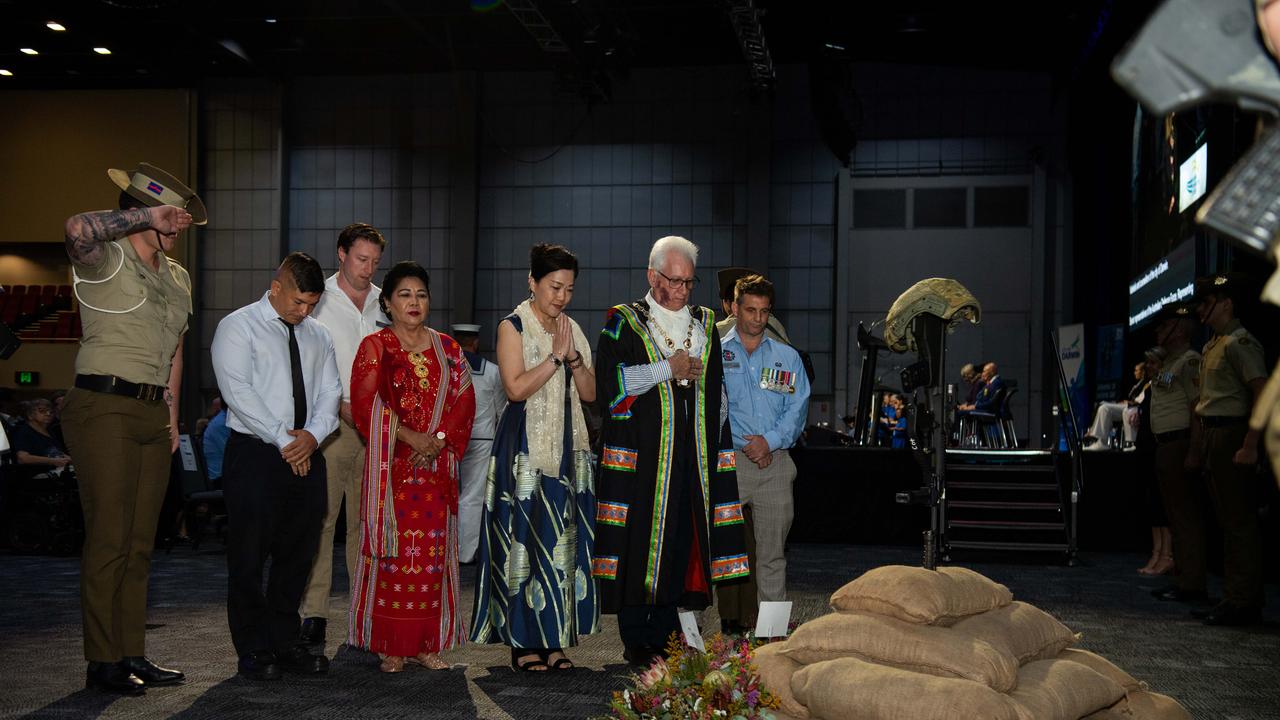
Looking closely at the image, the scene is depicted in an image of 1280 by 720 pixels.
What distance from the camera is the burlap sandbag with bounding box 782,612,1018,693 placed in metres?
2.36

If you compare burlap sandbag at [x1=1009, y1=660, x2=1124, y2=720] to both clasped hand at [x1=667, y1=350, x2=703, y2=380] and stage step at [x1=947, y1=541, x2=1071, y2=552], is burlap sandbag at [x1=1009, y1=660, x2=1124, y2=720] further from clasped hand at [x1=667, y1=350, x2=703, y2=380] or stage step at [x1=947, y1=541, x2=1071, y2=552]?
stage step at [x1=947, y1=541, x2=1071, y2=552]

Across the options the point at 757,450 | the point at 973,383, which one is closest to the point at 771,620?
the point at 757,450

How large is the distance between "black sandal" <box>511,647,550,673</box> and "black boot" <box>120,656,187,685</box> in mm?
1083

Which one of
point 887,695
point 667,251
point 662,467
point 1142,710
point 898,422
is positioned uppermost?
point 667,251

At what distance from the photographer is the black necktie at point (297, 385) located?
3809 millimetres

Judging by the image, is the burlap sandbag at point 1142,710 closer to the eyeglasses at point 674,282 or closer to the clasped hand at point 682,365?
the clasped hand at point 682,365

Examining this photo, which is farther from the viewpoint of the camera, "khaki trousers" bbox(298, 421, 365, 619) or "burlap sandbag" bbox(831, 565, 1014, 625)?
"khaki trousers" bbox(298, 421, 365, 619)

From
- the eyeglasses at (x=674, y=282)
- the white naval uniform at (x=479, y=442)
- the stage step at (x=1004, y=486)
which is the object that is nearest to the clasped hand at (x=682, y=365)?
Answer: the eyeglasses at (x=674, y=282)

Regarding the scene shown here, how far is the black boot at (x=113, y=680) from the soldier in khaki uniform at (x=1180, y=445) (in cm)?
499

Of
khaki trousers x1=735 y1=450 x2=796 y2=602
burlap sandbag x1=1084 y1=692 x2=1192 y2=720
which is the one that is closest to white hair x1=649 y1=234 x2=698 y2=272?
khaki trousers x1=735 y1=450 x2=796 y2=602

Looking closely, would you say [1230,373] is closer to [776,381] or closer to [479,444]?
[776,381]

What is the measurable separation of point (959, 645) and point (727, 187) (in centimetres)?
1600

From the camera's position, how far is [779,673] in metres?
2.61

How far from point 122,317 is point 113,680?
43.6 inches
